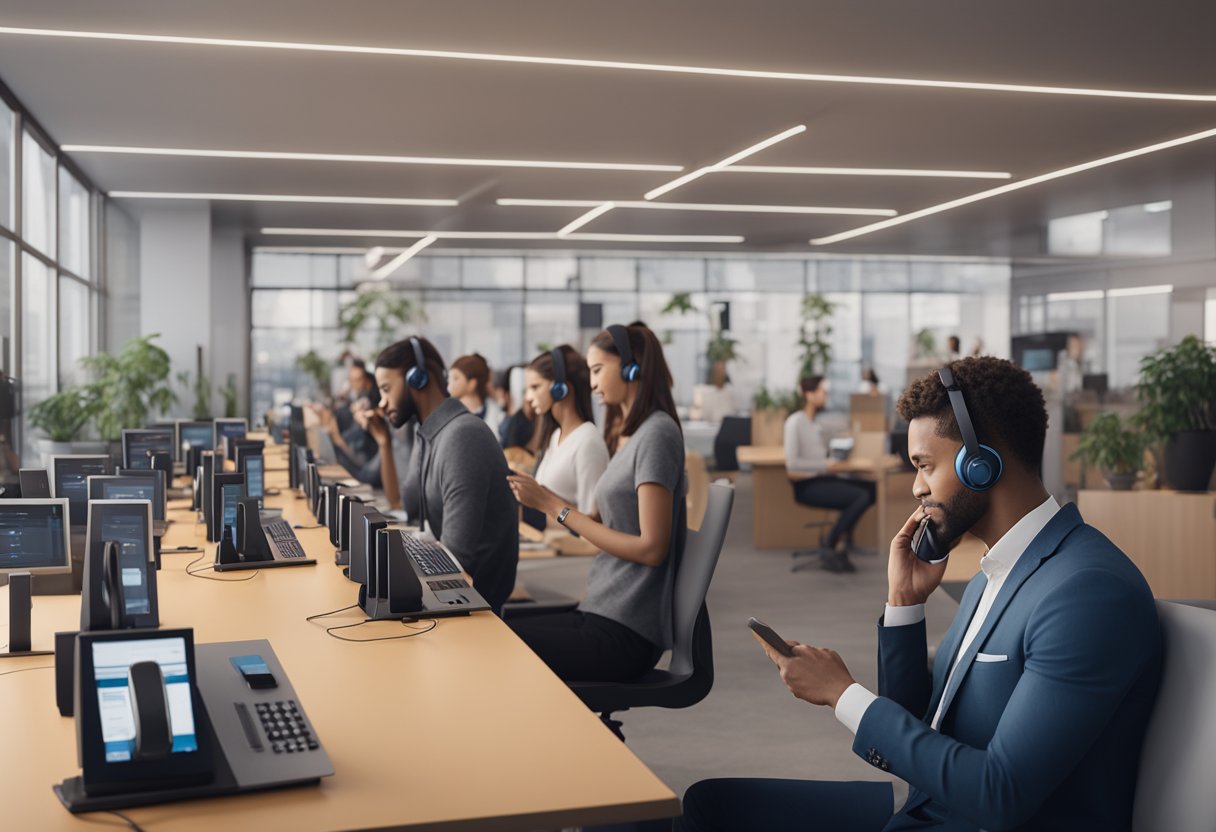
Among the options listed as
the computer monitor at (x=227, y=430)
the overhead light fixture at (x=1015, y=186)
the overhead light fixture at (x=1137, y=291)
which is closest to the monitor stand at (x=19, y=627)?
the computer monitor at (x=227, y=430)

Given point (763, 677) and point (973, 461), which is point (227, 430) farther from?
point (973, 461)

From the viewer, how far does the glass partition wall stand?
1593 centimetres

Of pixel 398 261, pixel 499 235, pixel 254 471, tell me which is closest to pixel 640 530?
pixel 254 471

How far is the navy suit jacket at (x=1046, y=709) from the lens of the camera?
4.90 feet

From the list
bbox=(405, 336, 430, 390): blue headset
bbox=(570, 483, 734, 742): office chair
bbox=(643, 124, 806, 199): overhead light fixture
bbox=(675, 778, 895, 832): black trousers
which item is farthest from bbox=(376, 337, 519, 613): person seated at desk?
bbox=(643, 124, 806, 199): overhead light fixture

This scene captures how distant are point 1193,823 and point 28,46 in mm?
6094

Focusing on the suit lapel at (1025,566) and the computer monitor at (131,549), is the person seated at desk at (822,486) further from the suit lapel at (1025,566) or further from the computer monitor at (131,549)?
the suit lapel at (1025,566)

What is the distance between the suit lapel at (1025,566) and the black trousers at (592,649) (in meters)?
1.39

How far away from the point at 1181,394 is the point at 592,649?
508 centimetres

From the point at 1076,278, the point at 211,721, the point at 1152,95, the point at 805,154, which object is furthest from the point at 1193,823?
the point at 1076,278

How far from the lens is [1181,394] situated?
661 cm

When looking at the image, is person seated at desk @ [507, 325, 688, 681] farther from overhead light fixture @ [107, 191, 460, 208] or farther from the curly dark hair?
overhead light fixture @ [107, 191, 460, 208]

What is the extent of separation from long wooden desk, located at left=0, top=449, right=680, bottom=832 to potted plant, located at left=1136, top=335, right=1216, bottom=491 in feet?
17.4

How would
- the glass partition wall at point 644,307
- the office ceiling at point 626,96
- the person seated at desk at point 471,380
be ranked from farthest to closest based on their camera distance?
the glass partition wall at point 644,307, the person seated at desk at point 471,380, the office ceiling at point 626,96
